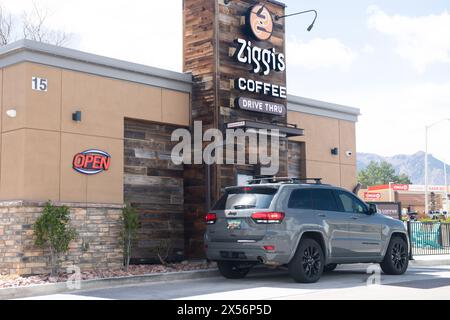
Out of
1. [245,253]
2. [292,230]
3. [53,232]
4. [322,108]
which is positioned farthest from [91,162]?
[322,108]

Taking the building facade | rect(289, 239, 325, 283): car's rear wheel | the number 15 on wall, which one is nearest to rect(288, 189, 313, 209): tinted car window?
rect(289, 239, 325, 283): car's rear wheel

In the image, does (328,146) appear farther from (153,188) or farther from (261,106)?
(153,188)

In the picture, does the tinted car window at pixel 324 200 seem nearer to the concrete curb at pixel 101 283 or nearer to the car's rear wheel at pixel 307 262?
Answer: the car's rear wheel at pixel 307 262

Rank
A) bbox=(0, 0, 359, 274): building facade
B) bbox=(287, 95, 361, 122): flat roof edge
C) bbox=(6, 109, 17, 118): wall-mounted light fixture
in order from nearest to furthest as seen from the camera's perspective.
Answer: bbox=(0, 0, 359, 274): building facade → bbox=(6, 109, 17, 118): wall-mounted light fixture → bbox=(287, 95, 361, 122): flat roof edge

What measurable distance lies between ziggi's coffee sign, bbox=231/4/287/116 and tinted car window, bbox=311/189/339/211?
4195mm

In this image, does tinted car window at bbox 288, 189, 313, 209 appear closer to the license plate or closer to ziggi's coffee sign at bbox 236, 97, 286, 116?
the license plate

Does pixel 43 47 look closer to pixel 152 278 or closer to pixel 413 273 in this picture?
pixel 152 278

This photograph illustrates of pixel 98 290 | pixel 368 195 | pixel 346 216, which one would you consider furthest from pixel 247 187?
pixel 368 195

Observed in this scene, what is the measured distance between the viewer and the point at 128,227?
14.4m

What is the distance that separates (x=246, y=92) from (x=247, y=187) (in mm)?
4745

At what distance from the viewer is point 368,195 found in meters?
79.2

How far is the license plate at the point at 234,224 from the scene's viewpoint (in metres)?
12.7

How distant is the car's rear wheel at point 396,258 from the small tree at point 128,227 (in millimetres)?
5680

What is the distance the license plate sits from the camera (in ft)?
41.6
